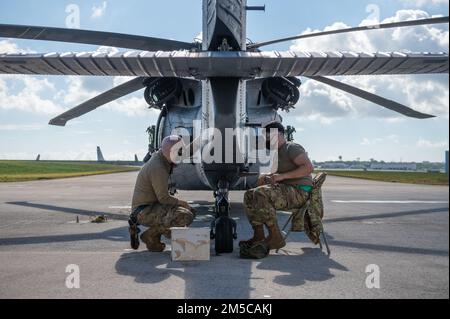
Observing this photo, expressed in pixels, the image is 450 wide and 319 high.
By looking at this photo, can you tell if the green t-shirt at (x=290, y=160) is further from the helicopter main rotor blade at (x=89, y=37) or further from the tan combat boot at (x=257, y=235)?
the helicopter main rotor blade at (x=89, y=37)

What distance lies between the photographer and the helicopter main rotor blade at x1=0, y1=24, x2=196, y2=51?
938 cm

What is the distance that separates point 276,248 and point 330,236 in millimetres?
2144

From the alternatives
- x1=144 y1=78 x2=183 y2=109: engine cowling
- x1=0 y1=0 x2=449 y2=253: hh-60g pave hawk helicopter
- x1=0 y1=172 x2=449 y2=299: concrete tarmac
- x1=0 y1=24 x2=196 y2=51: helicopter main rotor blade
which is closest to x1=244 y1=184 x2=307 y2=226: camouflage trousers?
x1=0 y1=0 x2=449 y2=253: hh-60g pave hawk helicopter

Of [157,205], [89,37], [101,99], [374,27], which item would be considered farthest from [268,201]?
[101,99]

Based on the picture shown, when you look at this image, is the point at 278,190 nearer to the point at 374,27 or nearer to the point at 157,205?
the point at 157,205

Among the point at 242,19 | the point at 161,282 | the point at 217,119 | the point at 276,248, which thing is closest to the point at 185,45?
the point at 242,19

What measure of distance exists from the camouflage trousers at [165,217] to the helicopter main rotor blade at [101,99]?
614 centimetres

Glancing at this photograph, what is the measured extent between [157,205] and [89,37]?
5631 millimetres

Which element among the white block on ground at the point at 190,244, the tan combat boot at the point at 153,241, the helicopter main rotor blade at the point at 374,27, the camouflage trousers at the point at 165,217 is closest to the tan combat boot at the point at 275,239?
the white block on ground at the point at 190,244

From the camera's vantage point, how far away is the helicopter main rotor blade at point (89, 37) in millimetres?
9383

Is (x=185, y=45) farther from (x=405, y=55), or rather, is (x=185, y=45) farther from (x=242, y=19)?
(x=405, y=55)

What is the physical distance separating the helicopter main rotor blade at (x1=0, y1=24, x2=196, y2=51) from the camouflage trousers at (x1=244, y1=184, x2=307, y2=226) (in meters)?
6.10

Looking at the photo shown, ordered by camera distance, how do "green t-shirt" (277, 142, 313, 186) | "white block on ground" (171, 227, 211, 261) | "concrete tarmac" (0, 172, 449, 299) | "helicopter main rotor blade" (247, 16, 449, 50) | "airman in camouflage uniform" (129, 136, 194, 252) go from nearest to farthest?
"helicopter main rotor blade" (247, 16, 449, 50) < "concrete tarmac" (0, 172, 449, 299) < "white block on ground" (171, 227, 211, 261) < "airman in camouflage uniform" (129, 136, 194, 252) < "green t-shirt" (277, 142, 313, 186)

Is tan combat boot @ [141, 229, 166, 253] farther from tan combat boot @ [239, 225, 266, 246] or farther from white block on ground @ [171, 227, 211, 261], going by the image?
tan combat boot @ [239, 225, 266, 246]
